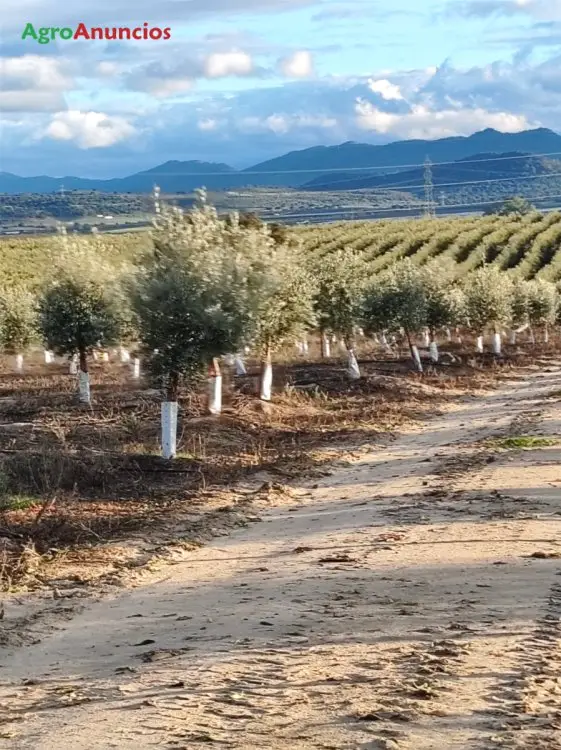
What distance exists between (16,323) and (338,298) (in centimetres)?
1353

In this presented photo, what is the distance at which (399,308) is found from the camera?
40562 mm

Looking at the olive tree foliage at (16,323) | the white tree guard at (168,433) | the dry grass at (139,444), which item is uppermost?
the olive tree foliage at (16,323)

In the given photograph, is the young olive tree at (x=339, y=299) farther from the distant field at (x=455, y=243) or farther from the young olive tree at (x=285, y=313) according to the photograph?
the distant field at (x=455, y=243)

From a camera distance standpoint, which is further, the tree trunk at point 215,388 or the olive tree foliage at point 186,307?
the tree trunk at point 215,388

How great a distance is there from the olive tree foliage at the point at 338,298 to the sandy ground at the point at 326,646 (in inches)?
853

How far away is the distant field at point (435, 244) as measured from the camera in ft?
254

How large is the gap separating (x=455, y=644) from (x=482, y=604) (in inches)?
51.4

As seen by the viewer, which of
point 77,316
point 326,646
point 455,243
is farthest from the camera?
point 455,243

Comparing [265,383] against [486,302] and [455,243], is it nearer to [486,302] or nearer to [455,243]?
[486,302]

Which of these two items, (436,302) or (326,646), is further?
(436,302)

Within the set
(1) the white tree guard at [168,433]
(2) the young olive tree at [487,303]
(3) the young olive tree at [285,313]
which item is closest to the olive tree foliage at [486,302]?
(2) the young olive tree at [487,303]

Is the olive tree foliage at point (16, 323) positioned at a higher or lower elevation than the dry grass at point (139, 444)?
higher

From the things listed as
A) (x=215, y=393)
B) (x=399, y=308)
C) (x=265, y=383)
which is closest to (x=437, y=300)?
(x=399, y=308)

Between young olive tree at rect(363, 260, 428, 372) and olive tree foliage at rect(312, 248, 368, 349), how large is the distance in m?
4.12
